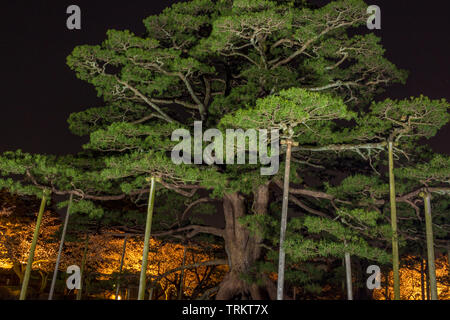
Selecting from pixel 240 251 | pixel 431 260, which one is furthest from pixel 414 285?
pixel 431 260

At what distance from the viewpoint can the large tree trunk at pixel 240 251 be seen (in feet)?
42.5

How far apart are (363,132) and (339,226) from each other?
301 cm

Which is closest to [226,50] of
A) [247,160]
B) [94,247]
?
[247,160]

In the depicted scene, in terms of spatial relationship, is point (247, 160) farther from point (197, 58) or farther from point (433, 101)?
point (433, 101)

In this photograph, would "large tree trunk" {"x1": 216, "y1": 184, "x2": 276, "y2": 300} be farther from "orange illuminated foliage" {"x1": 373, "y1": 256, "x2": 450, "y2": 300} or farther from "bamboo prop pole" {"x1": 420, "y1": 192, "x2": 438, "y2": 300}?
"orange illuminated foliage" {"x1": 373, "y1": 256, "x2": 450, "y2": 300}

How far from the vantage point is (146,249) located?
1032cm

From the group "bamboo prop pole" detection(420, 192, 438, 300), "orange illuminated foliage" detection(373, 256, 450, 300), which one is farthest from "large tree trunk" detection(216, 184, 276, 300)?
"orange illuminated foliage" detection(373, 256, 450, 300)

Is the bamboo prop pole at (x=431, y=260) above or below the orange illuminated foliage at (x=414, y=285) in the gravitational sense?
below

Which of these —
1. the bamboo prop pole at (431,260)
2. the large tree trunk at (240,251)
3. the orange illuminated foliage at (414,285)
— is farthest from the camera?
the orange illuminated foliage at (414,285)

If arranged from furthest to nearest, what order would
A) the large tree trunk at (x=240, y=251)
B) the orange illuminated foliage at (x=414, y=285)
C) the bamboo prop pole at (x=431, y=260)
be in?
1. the orange illuminated foliage at (x=414, y=285)
2. the large tree trunk at (x=240, y=251)
3. the bamboo prop pole at (x=431, y=260)

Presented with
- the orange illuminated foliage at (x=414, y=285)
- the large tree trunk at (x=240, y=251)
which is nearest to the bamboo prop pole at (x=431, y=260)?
the large tree trunk at (x=240, y=251)

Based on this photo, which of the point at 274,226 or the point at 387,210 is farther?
the point at 387,210

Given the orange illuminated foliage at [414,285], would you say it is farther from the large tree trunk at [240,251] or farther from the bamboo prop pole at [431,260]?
the bamboo prop pole at [431,260]
